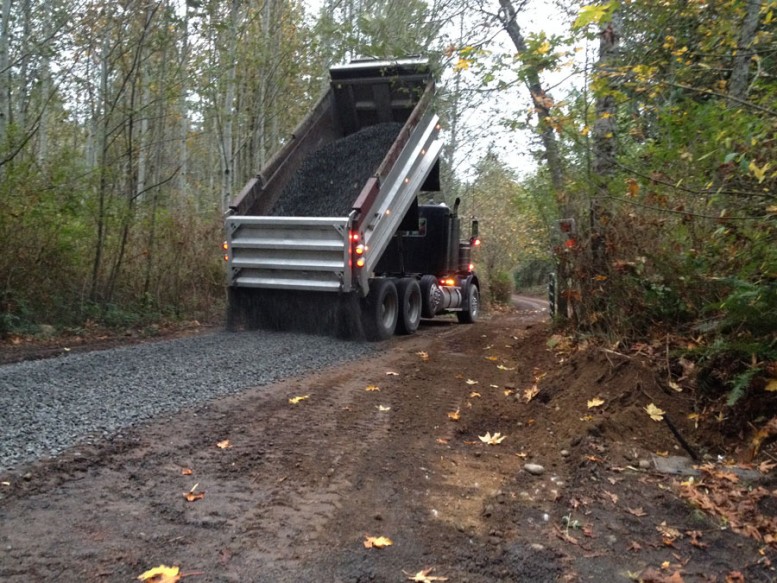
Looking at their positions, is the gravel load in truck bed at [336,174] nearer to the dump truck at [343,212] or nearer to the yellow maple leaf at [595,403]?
the dump truck at [343,212]

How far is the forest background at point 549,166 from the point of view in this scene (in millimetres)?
5211

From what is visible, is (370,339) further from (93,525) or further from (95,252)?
(93,525)

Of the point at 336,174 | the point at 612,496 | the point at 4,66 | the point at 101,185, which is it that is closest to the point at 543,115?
the point at 336,174

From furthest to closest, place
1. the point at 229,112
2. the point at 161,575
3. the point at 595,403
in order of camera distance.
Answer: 1. the point at 229,112
2. the point at 595,403
3. the point at 161,575

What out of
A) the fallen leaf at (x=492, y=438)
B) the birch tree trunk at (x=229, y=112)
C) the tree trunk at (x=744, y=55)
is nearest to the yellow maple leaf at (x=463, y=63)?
the tree trunk at (x=744, y=55)

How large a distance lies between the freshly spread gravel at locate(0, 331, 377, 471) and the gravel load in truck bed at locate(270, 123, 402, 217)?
212 centimetres

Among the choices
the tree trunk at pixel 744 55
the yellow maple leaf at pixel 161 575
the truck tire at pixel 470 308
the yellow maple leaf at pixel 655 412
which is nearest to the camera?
the yellow maple leaf at pixel 161 575

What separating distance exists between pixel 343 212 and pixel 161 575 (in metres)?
7.43

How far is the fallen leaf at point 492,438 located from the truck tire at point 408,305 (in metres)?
6.38

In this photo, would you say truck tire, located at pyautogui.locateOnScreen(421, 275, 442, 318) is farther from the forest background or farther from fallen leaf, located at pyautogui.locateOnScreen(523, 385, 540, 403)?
fallen leaf, located at pyautogui.locateOnScreen(523, 385, 540, 403)

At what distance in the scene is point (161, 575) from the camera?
276 cm

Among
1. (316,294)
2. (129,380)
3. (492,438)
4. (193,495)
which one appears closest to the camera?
(193,495)

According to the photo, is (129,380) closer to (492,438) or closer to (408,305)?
(492,438)

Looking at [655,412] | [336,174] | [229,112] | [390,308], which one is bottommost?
[655,412]
